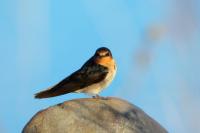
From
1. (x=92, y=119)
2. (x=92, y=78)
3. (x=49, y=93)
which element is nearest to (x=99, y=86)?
(x=92, y=78)

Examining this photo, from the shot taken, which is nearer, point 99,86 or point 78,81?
point 99,86

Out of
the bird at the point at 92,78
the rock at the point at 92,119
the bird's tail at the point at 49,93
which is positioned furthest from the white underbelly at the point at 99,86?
the rock at the point at 92,119

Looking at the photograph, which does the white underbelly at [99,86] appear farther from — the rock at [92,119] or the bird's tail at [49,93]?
the rock at [92,119]

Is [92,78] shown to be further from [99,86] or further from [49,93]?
[49,93]

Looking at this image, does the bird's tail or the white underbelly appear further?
the white underbelly

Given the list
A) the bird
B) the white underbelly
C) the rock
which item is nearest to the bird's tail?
the bird

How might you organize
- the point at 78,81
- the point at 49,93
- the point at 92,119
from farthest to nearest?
the point at 78,81 < the point at 49,93 < the point at 92,119

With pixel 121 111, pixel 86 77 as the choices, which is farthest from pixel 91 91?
pixel 121 111

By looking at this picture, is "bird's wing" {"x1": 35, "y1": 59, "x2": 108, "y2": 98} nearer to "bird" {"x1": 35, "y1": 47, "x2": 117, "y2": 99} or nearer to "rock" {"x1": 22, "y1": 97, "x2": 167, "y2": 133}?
"bird" {"x1": 35, "y1": 47, "x2": 117, "y2": 99}
